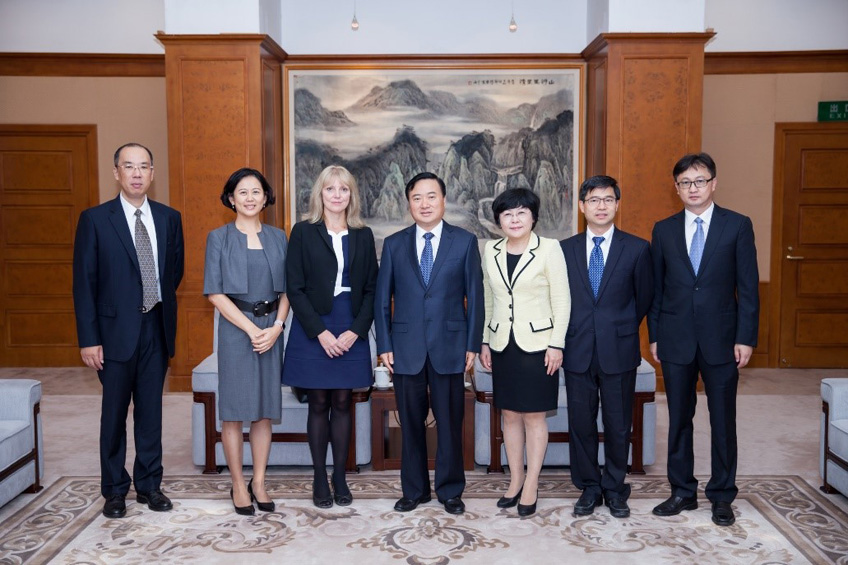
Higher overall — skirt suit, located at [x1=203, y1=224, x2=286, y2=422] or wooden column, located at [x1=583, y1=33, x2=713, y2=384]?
wooden column, located at [x1=583, y1=33, x2=713, y2=384]

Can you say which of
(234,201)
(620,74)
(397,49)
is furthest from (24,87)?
(620,74)

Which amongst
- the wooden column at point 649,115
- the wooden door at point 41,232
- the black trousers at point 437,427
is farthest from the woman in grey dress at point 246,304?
the wooden door at point 41,232

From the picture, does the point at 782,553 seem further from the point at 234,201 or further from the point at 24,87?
the point at 24,87

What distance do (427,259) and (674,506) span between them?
1769mm

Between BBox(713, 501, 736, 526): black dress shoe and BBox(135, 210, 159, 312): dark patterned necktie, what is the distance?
298 centimetres

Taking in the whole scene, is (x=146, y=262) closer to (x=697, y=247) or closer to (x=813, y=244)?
(x=697, y=247)

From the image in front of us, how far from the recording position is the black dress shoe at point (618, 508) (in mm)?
3891

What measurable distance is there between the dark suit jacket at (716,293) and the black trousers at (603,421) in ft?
1.12

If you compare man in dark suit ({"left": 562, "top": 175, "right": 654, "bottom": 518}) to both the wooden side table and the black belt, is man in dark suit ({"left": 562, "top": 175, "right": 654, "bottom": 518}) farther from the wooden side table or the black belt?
the black belt

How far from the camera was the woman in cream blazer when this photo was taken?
3.72m

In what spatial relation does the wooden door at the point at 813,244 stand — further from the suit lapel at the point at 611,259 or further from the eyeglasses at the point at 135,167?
the eyeglasses at the point at 135,167

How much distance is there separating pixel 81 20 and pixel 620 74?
507 cm

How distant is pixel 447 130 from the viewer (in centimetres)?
737

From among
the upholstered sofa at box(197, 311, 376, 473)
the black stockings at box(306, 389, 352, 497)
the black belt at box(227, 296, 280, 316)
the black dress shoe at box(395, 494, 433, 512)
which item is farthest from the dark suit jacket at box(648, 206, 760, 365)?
the black belt at box(227, 296, 280, 316)
